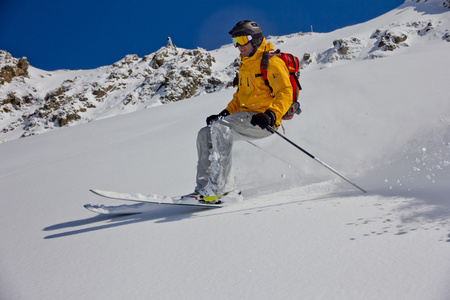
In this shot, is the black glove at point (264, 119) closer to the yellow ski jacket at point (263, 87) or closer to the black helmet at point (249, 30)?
the yellow ski jacket at point (263, 87)

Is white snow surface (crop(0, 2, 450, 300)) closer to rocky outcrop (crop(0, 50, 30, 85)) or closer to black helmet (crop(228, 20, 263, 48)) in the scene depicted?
black helmet (crop(228, 20, 263, 48))

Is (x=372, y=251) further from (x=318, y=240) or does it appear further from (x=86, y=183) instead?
(x=86, y=183)

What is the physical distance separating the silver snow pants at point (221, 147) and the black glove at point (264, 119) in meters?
0.26

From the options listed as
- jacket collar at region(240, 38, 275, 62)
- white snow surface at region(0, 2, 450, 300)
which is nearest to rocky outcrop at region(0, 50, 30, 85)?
white snow surface at region(0, 2, 450, 300)

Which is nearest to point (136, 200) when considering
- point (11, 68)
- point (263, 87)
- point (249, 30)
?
point (263, 87)

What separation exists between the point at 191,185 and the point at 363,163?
83.8 inches

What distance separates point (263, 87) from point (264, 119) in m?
0.60

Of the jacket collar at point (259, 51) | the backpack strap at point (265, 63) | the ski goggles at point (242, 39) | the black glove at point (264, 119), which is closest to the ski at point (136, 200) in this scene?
the black glove at point (264, 119)

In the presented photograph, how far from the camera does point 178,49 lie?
96062 mm

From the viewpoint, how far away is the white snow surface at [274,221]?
1410mm

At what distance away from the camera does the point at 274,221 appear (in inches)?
84.3

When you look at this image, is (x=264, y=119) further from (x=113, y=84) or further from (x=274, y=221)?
(x=113, y=84)

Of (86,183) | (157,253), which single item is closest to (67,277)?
(157,253)

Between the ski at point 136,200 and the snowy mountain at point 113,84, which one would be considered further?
the snowy mountain at point 113,84
